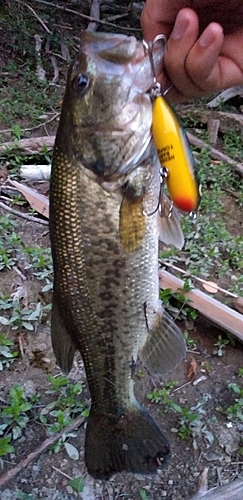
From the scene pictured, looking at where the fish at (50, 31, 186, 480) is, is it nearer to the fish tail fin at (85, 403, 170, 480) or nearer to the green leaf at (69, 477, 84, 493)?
the fish tail fin at (85, 403, 170, 480)

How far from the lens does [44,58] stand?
6.98 meters

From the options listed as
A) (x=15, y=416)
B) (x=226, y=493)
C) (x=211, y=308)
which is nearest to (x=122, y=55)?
(x=226, y=493)

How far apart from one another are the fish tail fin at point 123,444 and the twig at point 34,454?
2.49 ft

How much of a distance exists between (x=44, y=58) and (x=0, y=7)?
88 cm

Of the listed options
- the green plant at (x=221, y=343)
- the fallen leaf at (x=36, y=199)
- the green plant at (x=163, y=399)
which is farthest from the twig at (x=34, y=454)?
the fallen leaf at (x=36, y=199)

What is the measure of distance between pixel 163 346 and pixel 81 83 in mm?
811

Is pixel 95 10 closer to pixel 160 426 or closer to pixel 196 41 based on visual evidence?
pixel 160 426

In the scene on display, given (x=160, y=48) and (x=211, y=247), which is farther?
(x=211, y=247)

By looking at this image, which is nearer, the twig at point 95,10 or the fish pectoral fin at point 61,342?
the fish pectoral fin at point 61,342

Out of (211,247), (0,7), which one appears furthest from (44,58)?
(211,247)

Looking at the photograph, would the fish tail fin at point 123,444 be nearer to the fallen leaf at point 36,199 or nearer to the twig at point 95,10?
the fallen leaf at point 36,199

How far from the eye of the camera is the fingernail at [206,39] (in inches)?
60.5

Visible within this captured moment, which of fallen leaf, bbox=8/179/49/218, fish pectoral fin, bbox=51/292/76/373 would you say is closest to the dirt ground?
fallen leaf, bbox=8/179/49/218

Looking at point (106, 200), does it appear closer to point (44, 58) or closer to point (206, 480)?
point (206, 480)
